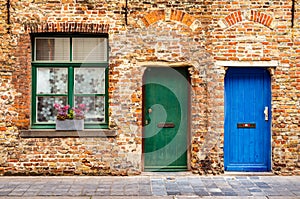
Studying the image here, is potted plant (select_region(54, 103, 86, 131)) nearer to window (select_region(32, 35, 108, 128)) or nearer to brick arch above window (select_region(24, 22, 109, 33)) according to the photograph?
window (select_region(32, 35, 108, 128))

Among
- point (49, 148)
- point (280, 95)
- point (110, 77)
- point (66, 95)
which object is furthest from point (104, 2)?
point (280, 95)

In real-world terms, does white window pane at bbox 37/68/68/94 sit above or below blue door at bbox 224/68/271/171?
above

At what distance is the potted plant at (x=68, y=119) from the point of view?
8539 mm

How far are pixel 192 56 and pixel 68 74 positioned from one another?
2.98 meters

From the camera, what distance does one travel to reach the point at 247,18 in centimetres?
863

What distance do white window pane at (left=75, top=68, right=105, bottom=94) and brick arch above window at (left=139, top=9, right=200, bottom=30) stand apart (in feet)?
5.07

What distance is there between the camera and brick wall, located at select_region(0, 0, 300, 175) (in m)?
8.60

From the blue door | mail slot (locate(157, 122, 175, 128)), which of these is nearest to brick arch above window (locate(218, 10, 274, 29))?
the blue door

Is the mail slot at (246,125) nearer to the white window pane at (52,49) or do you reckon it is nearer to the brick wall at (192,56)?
the brick wall at (192,56)

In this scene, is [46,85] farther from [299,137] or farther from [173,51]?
[299,137]

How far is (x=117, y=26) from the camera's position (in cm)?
865

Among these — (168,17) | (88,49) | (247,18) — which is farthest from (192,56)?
(88,49)

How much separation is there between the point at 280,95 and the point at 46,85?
18.2 ft

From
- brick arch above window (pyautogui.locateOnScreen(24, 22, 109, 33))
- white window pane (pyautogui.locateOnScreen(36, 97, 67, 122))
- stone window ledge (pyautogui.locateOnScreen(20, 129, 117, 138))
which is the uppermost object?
brick arch above window (pyautogui.locateOnScreen(24, 22, 109, 33))
